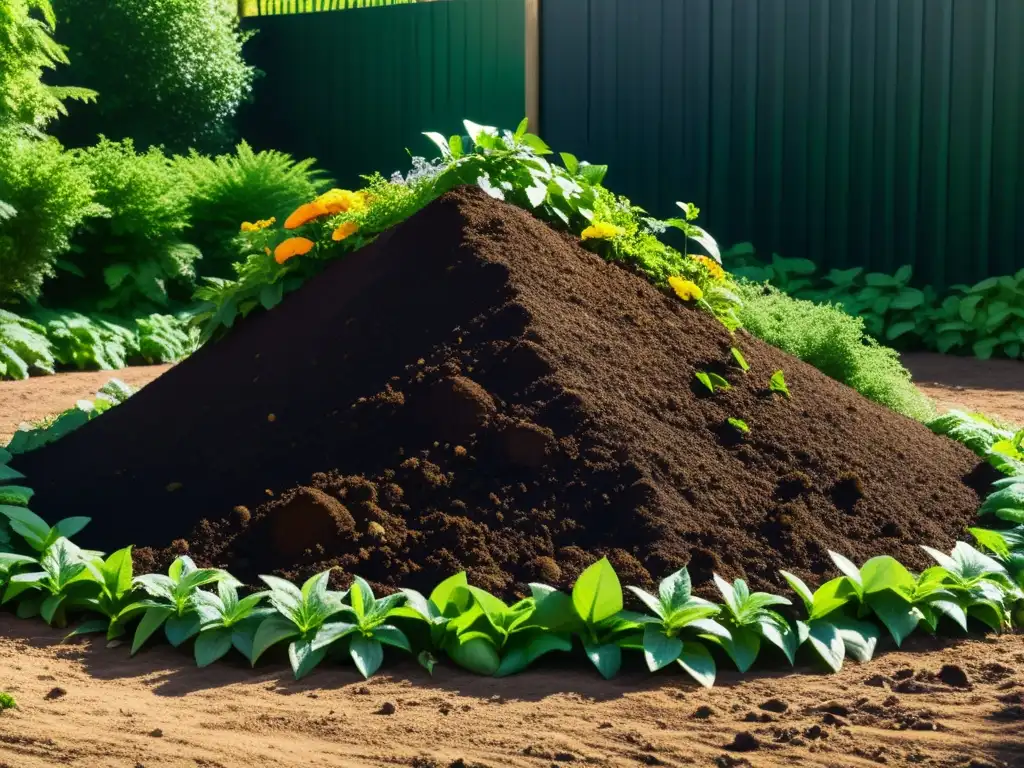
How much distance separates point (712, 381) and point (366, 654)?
1.59m

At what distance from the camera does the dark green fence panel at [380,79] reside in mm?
11531

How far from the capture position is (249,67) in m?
12.7

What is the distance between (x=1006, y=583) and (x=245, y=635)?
1.87 meters

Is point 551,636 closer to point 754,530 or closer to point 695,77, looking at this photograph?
point 754,530

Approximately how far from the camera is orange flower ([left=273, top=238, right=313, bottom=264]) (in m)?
4.44

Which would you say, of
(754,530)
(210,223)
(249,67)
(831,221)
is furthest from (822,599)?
(249,67)

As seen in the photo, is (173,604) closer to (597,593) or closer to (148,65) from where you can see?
(597,593)

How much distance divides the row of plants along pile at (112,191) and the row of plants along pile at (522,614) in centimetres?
467

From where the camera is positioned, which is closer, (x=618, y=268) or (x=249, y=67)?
(x=618, y=268)

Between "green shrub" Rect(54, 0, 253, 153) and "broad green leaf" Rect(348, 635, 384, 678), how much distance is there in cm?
936

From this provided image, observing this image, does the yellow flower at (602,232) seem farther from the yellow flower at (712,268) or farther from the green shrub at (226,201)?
the green shrub at (226,201)

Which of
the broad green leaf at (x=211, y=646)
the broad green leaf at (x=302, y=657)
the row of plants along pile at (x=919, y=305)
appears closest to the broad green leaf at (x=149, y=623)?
the broad green leaf at (x=211, y=646)

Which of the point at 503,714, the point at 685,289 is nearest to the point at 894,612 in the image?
the point at 503,714

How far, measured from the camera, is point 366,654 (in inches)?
108
